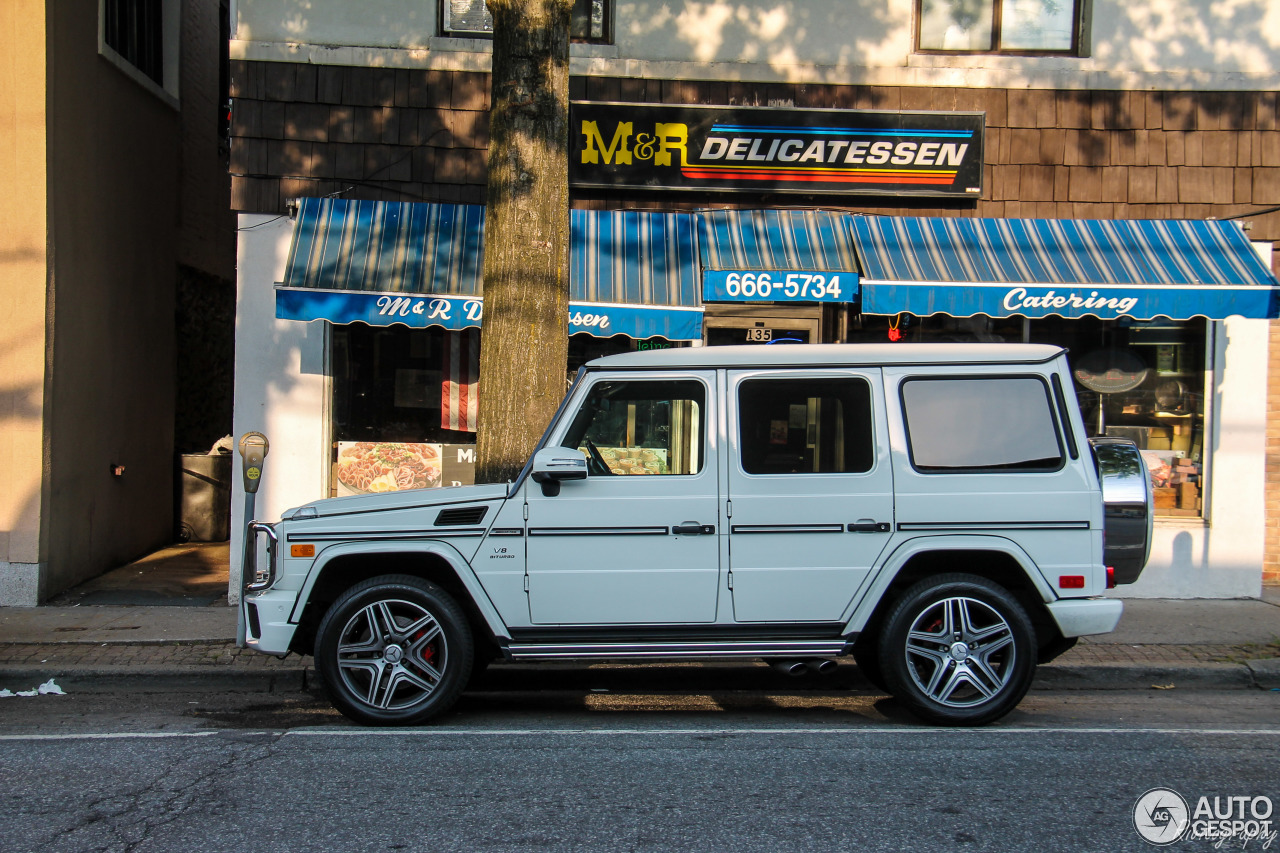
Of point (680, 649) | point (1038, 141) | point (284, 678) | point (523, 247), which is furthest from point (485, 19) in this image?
point (680, 649)

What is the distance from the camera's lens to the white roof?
5.37m

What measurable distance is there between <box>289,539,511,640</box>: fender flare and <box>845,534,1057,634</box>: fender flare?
1.93 meters

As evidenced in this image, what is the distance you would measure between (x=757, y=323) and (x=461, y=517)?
16.6 ft

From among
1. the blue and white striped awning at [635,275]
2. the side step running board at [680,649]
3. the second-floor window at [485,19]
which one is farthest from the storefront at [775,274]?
the side step running board at [680,649]

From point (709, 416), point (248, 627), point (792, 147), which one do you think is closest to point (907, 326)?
point (792, 147)

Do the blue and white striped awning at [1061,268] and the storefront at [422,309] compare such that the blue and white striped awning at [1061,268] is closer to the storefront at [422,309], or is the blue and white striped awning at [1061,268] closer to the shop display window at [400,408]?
the storefront at [422,309]

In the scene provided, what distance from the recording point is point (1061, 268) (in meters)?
8.62

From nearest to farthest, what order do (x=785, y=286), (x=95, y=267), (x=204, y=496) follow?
1. (x=785, y=286)
2. (x=95, y=267)
3. (x=204, y=496)

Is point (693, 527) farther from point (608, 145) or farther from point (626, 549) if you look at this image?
point (608, 145)

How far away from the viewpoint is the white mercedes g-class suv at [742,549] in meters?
5.23

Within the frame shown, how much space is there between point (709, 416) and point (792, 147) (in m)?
4.87

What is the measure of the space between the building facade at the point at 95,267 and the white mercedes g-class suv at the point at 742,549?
4.45 m

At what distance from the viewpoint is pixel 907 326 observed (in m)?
9.62

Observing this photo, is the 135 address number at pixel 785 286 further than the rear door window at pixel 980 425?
Yes
